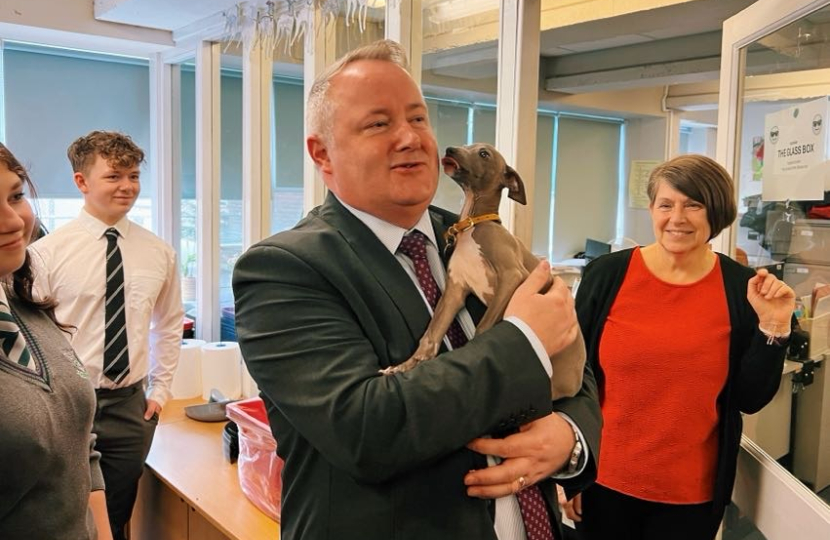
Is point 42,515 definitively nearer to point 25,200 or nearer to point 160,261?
point 25,200

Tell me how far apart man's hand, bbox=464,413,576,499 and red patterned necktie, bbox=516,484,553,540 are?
49mm

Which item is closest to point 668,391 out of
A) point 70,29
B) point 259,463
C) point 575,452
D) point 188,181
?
point 575,452

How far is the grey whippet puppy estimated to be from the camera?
899 millimetres

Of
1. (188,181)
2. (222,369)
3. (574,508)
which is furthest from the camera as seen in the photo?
(188,181)

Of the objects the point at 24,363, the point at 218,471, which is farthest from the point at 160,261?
the point at 24,363

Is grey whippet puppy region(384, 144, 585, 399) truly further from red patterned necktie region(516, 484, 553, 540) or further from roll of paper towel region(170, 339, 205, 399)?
roll of paper towel region(170, 339, 205, 399)

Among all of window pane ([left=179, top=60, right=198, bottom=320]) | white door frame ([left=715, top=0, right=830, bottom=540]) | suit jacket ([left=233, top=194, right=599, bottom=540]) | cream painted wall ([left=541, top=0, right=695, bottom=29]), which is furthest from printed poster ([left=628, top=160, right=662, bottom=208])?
suit jacket ([left=233, top=194, right=599, bottom=540])

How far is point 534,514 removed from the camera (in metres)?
0.94

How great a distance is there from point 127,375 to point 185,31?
1954mm

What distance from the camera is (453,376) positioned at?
31.1 inches

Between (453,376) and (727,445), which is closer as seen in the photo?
(453,376)

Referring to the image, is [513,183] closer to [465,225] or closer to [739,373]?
[465,225]

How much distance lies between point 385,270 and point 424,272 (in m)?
0.08

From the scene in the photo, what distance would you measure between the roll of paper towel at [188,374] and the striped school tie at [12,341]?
2093 mm
